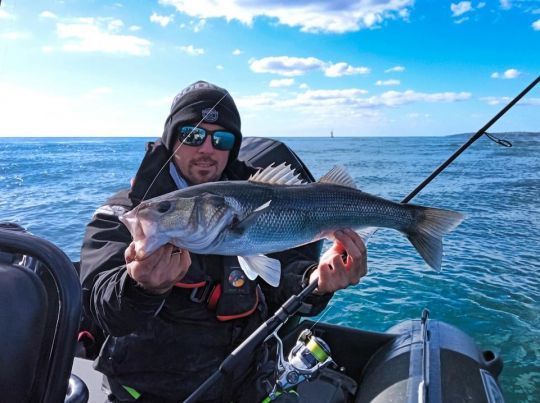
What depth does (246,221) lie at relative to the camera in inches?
107

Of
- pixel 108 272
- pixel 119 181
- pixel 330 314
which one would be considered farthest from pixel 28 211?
pixel 108 272

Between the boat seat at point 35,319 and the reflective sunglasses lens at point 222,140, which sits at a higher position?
the reflective sunglasses lens at point 222,140

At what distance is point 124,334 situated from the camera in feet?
9.78

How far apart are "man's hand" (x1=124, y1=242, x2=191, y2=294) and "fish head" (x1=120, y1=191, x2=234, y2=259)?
74mm

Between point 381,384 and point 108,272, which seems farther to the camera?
point 381,384

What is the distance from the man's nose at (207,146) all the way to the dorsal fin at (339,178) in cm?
95

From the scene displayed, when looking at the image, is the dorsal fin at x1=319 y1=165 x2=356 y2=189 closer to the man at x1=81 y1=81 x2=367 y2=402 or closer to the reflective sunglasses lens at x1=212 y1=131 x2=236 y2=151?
the man at x1=81 y1=81 x2=367 y2=402

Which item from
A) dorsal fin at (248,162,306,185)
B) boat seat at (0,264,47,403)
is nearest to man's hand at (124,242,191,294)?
boat seat at (0,264,47,403)

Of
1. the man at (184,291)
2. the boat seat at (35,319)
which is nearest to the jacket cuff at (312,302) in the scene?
the man at (184,291)

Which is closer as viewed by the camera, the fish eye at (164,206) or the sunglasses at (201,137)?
the fish eye at (164,206)

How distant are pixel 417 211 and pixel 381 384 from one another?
5.88 ft

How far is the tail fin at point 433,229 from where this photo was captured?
11.0ft

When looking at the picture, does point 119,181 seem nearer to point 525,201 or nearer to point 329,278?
point 525,201

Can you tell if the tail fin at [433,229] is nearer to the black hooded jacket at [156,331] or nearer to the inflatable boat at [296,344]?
the inflatable boat at [296,344]
